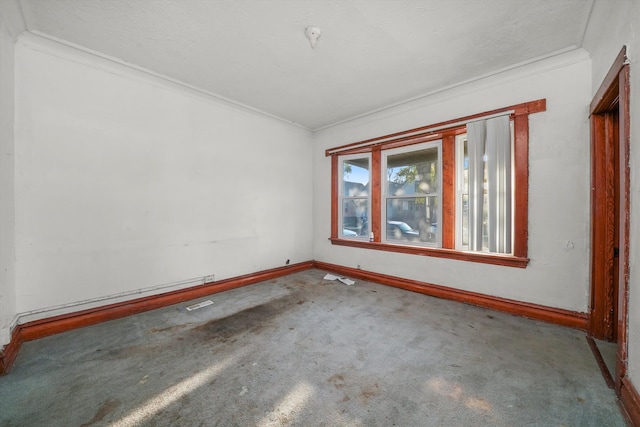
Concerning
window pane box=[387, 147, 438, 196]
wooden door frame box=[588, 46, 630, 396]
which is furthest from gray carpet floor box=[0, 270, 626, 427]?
Answer: window pane box=[387, 147, 438, 196]

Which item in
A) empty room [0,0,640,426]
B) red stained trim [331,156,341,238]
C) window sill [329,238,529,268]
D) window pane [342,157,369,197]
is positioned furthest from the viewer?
red stained trim [331,156,341,238]

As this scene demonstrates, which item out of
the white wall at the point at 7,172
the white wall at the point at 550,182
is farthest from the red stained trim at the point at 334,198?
the white wall at the point at 7,172

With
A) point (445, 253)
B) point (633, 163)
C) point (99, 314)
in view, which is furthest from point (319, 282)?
point (633, 163)

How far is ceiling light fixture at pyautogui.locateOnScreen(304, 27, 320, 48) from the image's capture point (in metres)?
2.08

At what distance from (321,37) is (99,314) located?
3390 mm

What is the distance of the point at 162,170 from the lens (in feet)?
9.61

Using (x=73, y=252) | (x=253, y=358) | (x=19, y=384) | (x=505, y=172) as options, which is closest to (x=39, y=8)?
(x=73, y=252)

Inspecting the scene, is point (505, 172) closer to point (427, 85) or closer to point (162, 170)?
point (427, 85)

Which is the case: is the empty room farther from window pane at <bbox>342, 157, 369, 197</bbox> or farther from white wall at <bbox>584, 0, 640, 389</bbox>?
window pane at <bbox>342, 157, 369, 197</bbox>

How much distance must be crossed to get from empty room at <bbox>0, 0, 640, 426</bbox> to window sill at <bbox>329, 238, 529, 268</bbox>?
0.03 metres

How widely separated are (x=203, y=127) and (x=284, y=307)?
2531 mm

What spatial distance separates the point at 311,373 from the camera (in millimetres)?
1730

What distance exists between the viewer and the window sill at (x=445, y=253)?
2.71 metres

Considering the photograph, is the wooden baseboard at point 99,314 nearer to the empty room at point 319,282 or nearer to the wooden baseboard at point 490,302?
the empty room at point 319,282
